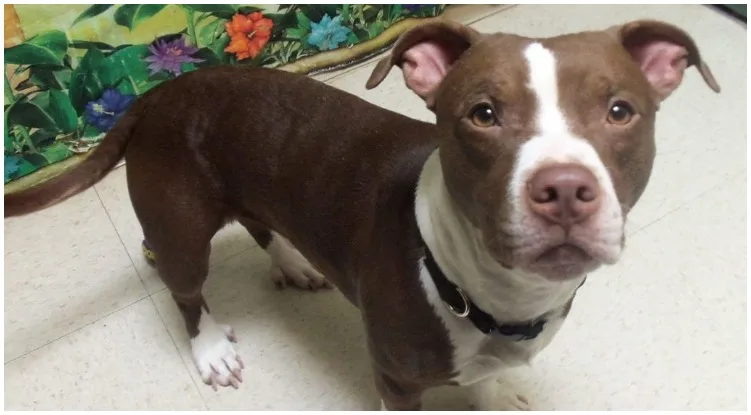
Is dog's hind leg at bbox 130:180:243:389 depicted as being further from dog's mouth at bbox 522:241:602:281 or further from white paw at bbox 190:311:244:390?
dog's mouth at bbox 522:241:602:281

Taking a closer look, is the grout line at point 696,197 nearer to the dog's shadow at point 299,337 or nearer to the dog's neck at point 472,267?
the dog's shadow at point 299,337

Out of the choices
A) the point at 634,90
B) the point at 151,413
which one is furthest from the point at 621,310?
the point at 151,413

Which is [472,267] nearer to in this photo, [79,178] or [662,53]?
[662,53]

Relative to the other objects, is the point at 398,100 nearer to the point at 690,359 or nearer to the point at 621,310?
the point at 621,310

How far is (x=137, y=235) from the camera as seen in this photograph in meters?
2.31

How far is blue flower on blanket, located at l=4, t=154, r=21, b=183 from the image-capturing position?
A: 2340 millimetres

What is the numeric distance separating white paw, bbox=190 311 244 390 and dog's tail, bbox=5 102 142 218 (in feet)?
1.75

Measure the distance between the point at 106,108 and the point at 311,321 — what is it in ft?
3.37

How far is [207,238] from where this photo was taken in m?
1.71

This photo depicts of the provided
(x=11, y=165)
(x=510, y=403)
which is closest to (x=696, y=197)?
(x=510, y=403)

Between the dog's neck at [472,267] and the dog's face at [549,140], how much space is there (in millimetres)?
74

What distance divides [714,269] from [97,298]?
184cm

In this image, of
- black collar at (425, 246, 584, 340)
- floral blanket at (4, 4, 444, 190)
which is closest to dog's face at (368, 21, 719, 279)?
black collar at (425, 246, 584, 340)

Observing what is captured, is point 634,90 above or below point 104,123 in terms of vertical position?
above
